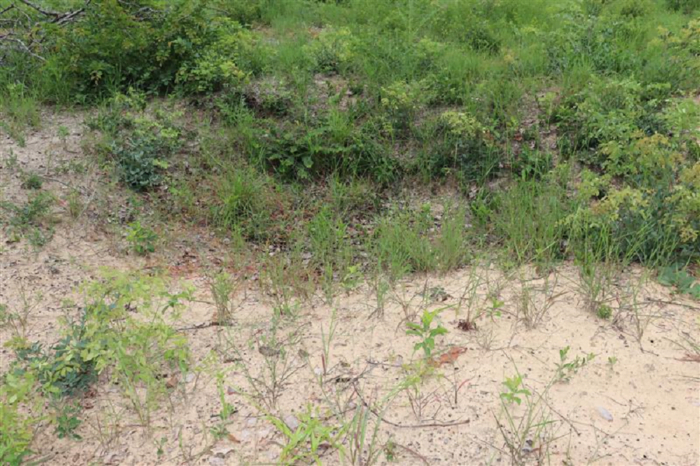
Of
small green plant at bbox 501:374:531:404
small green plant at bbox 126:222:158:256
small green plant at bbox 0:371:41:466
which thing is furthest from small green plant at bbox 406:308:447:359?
small green plant at bbox 126:222:158:256

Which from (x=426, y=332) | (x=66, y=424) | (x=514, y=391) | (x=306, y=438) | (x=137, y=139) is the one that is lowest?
(x=137, y=139)

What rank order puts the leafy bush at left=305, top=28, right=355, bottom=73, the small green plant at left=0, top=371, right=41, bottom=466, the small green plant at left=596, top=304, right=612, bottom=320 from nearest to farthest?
the small green plant at left=0, top=371, right=41, bottom=466, the small green plant at left=596, top=304, right=612, bottom=320, the leafy bush at left=305, top=28, right=355, bottom=73

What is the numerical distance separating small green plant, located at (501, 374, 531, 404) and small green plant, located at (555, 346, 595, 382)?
0.24 m

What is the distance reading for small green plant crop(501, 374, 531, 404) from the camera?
3.06 metres

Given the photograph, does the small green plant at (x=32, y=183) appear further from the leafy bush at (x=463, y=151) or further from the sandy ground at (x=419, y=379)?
the leafy bush at (x=463, y=151)

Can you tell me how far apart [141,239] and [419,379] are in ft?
8.94

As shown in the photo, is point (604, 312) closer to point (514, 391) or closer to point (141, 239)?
point (514, 391)

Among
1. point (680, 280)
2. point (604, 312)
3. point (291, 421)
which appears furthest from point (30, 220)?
point (680, 280)

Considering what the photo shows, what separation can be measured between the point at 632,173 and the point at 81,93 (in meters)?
5.74

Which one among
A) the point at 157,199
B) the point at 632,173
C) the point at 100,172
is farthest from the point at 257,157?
the point at 632,173

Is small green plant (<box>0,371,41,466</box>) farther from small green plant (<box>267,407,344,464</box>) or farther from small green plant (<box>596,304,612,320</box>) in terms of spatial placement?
small green plant (<box>596,304,612,320</box>)

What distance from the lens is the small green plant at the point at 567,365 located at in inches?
132

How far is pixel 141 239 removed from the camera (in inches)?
192

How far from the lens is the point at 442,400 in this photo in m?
3.28
